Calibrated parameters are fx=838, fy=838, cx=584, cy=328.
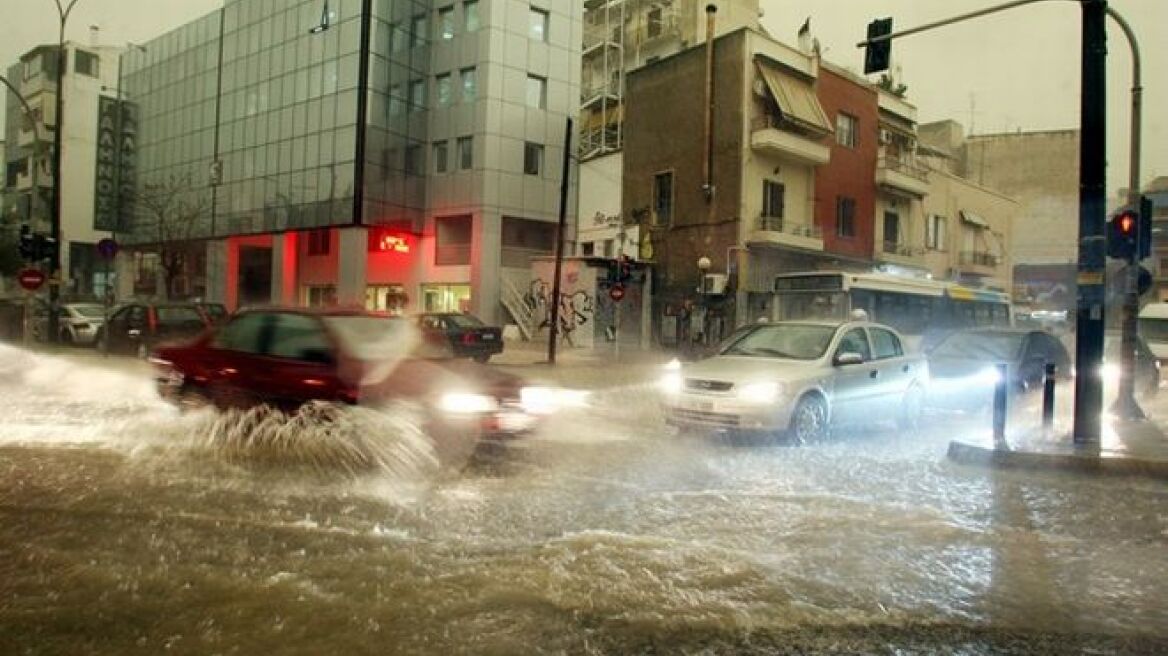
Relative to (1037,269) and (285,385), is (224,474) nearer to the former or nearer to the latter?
(285,385)

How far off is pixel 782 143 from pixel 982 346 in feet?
51.3

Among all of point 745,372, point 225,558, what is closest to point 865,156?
point 745,372

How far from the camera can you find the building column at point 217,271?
44875mm

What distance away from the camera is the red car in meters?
7.48

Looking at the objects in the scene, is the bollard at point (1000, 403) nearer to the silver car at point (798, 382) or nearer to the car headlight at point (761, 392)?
the silver car at point (798, 382)

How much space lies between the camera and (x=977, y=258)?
42219mm

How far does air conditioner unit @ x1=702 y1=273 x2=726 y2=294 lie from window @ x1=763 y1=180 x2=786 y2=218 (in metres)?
3.01

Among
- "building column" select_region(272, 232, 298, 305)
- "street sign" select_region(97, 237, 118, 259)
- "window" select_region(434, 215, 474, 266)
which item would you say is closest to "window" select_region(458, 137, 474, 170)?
"window" select_region(434, 215, 474, 266)

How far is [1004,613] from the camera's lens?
14.3 ft

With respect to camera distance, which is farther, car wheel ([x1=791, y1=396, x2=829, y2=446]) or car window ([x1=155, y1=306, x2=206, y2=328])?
car window ([x1=155, y1=306, x2=206, y2=328])

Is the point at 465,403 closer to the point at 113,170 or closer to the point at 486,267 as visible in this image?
the point at 486,267

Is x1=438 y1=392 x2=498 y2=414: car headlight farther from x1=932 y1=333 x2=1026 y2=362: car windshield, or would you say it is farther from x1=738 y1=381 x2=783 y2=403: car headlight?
x1=932 y1=333 x2=1026 y2=362: car windshield

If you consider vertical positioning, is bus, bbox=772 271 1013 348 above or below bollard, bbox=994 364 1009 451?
above

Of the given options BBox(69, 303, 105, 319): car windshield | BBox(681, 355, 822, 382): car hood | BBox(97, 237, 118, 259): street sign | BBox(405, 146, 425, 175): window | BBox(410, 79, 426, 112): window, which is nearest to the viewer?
BBox(681, 355, 822, 382): car hood
